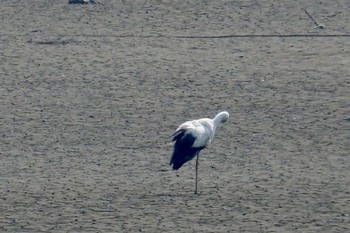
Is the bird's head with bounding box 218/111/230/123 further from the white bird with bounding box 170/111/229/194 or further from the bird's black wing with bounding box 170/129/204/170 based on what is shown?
the bird's black wing with bounding box 170/129/204/170

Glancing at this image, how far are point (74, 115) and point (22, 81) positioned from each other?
5.54 feet

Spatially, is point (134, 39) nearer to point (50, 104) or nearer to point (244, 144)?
point (50, 104)

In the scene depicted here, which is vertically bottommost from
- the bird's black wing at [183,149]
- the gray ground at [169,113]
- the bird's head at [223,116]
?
the gray ground at [169,113]

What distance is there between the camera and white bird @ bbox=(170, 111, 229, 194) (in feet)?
37.3

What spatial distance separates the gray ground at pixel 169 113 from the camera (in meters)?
10.7

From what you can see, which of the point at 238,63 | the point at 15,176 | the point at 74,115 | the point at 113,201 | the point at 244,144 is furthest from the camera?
the point at 238,63

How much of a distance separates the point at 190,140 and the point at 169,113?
2512 millimetres

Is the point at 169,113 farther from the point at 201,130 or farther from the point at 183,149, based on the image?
the point at 183,149

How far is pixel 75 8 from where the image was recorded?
19562 mm

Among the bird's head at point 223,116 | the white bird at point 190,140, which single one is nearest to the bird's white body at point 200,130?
the white bird at point 190,140

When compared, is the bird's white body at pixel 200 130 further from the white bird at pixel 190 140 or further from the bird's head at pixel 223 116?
the bird's head at pixel 223 116

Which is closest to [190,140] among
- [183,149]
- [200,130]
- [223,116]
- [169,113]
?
[183,149]

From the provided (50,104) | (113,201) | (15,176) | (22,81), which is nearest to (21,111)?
(50,104)

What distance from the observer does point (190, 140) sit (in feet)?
37.7
